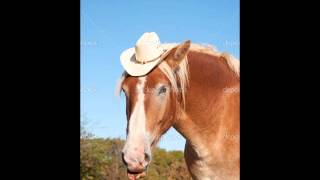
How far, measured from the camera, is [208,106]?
7.15ft

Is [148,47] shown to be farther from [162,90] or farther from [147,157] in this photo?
[147,157]

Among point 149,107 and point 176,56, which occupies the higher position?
point 176,56

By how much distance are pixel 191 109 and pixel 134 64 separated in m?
0.39

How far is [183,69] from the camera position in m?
2.12

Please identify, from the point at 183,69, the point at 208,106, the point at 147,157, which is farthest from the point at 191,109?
the point at 147,157

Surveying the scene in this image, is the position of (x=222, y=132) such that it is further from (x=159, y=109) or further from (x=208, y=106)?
(x=159, y=109)

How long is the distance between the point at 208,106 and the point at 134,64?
0.46 meters

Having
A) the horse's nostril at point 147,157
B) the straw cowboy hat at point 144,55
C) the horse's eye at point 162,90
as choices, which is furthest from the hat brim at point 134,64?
the horse's nostril at point 147,157

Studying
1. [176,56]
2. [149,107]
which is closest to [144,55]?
[176,56]

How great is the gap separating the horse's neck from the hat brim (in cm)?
20

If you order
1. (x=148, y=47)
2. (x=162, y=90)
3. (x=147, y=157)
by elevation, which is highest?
(x=148, y=47)

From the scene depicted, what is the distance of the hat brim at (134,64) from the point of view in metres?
2.12
